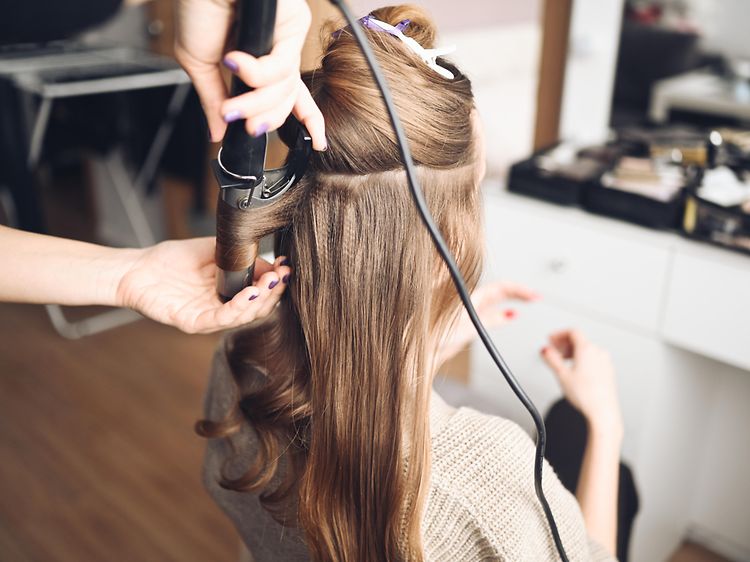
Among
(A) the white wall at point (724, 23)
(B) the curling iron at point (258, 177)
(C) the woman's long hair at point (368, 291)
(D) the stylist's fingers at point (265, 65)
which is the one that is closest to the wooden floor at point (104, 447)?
(C) the woman's long hair at point (368, 291)

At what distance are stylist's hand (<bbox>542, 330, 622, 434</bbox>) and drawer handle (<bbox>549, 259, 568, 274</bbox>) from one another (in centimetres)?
28

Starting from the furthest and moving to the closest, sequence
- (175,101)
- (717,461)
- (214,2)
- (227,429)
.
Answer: (175,101), (717,461), (227,429), (214,2)

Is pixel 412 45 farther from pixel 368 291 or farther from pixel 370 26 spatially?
pixel 368 291

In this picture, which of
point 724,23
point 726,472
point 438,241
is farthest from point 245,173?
point 726,472

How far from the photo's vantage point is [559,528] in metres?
0.72

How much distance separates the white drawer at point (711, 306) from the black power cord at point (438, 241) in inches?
23.6

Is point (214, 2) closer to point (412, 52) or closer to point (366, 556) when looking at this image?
point (412, 52)

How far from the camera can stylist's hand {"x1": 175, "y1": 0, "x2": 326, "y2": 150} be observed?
0.46 metres

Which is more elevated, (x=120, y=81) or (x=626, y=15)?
(x=626, y=15)

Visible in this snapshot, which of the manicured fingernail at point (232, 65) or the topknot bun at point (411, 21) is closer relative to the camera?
the manicured fingernail at point (232, 65)

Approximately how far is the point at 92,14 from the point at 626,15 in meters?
1.06

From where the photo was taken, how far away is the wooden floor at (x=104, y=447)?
1.58m

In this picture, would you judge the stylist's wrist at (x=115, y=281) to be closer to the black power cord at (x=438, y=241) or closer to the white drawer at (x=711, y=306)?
the black power cord at (x=438, y=241)

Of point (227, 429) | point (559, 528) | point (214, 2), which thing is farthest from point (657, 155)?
point (214, 2)
